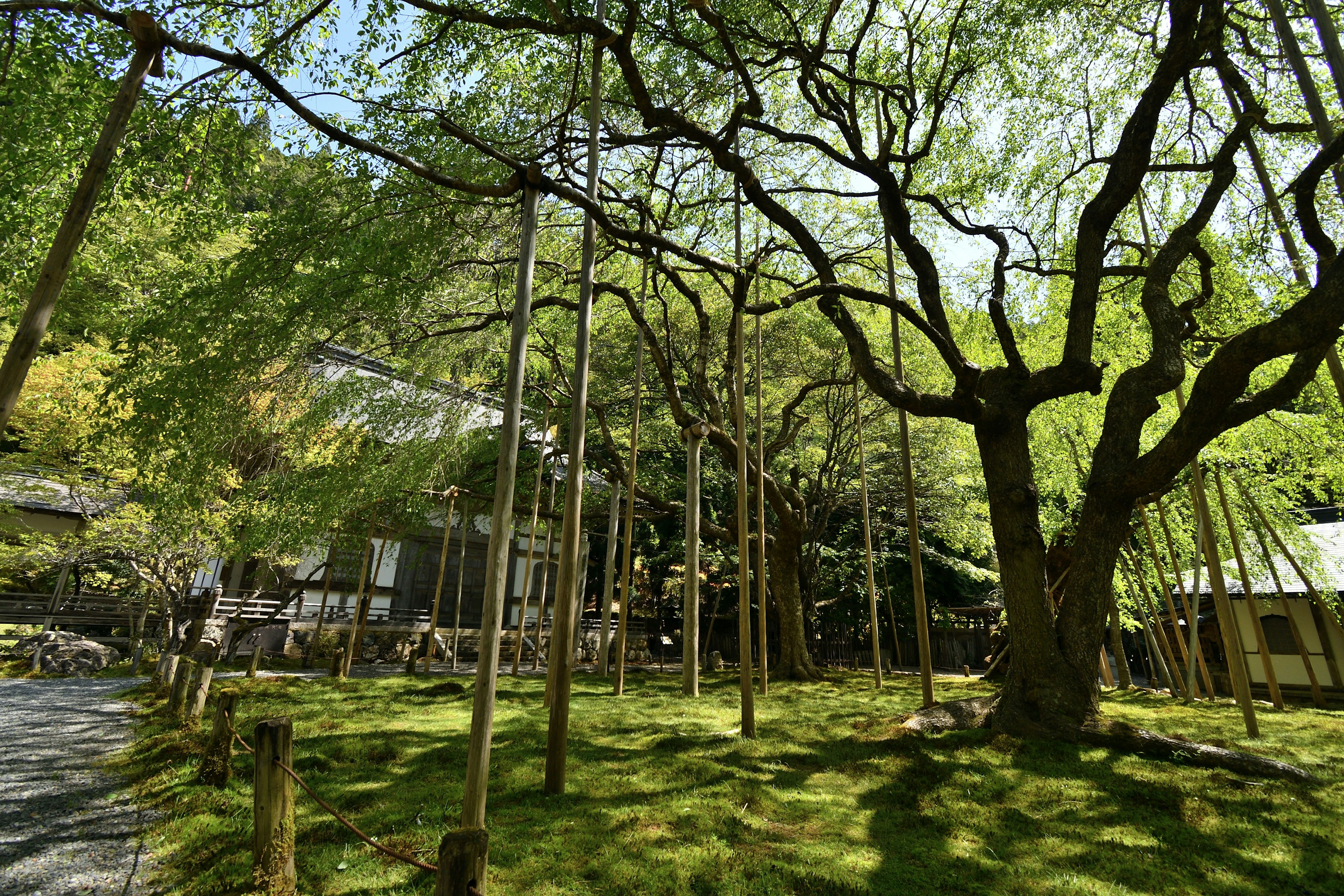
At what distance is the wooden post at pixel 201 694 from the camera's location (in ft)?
20.0

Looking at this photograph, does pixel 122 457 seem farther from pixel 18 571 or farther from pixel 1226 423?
pixel 1226 423

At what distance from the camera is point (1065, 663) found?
5.80 m

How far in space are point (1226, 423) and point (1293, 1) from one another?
4400 mm

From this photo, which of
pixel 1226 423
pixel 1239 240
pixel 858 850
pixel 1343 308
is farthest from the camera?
pixel 1239 240

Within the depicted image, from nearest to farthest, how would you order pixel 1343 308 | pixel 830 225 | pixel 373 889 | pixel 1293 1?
pixel 373 889 < pixel 1343 308 < pixel 1293 1 < pixel 830 225

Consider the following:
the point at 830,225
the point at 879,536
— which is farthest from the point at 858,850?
the point at 879,536

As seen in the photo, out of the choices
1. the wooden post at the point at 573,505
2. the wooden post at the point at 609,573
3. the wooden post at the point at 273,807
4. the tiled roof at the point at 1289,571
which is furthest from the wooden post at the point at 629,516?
the tiled roof at the point at 1289,571

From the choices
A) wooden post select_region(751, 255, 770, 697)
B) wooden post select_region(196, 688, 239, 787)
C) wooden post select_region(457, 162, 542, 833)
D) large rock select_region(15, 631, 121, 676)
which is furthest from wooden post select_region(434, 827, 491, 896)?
large rock select_region(15, 631, 121, 676)

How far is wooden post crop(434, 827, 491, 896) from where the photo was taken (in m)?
2.02

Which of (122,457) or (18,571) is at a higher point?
(122,457)

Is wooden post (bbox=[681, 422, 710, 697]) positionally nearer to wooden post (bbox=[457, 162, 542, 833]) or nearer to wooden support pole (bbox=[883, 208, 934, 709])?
wooden support pole (bbox=[883, 208, 934, 709])

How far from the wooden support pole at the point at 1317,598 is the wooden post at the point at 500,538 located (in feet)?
32.6

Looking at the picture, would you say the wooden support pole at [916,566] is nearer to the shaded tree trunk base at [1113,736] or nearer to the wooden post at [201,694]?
the shaded tree trunk base at [1113,736]

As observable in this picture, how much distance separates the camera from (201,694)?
6.18 metres
